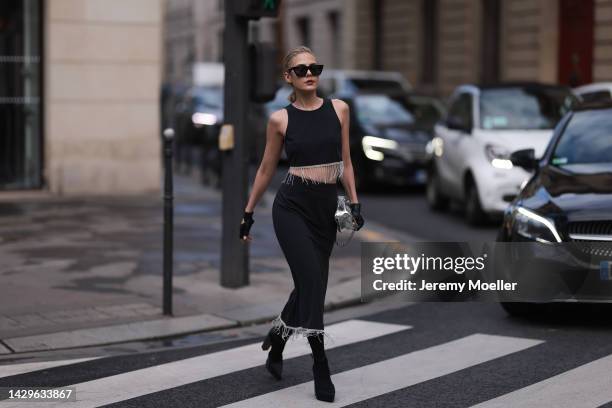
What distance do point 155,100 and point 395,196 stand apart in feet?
12.7

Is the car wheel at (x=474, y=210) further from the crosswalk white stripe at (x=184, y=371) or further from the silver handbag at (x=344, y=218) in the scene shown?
the silver handbag at (x=344, y=218)

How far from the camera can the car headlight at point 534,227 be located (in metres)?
8.18

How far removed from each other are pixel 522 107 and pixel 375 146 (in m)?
3.78

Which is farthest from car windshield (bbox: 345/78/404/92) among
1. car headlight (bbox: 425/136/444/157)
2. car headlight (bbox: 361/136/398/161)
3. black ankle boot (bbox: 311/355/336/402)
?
black ankle boot (bbox: 311/355/336/402)

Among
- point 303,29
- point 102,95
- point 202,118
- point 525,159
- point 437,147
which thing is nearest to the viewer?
point 525,159

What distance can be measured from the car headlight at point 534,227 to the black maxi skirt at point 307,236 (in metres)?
2.08

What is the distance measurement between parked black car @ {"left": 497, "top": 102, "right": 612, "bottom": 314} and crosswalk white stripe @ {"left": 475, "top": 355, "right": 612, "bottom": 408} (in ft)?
3.16

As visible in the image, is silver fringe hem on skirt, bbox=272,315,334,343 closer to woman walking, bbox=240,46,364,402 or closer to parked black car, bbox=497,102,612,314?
woman walking, bbox=240,46,364,402

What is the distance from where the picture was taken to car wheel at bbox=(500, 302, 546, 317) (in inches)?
344

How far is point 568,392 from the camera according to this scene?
6602 mm

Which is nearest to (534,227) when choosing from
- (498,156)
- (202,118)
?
(498,156)

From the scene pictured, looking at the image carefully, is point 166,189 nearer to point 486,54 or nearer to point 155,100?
point 155,100

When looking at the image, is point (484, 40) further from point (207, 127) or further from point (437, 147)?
point (437, 147)

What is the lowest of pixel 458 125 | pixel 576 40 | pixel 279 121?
pixel 458 125
